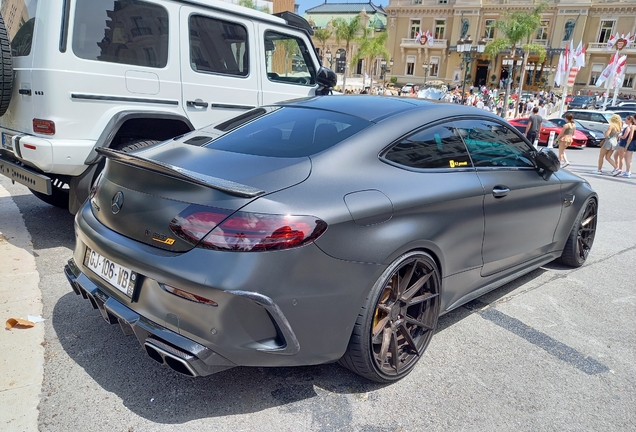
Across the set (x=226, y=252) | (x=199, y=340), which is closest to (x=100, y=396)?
(x=199, y=340)

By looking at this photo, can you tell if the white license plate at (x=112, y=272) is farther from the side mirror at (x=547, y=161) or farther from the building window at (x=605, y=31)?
the building window at (x=605, y=31)

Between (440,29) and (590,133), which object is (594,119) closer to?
(590,133)

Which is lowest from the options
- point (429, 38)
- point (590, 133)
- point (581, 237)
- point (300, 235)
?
point (590, 133)

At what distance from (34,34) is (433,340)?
12.9 ft

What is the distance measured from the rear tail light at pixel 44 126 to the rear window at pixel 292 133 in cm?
187

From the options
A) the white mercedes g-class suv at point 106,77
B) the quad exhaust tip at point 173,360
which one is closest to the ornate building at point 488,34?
the white mercedes g-class suv at point 106,77

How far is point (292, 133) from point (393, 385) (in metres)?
1.56

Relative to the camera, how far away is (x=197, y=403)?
2.35 metres

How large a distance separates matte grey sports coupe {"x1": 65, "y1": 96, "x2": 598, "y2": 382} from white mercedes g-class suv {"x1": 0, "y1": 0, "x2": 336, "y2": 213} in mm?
1441

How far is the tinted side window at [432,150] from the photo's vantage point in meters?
2.71

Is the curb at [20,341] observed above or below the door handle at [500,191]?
below

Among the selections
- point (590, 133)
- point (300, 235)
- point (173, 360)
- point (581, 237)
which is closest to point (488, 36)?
point (590, 133)

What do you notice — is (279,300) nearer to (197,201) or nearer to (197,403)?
(197,201)

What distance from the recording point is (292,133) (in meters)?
2.79
